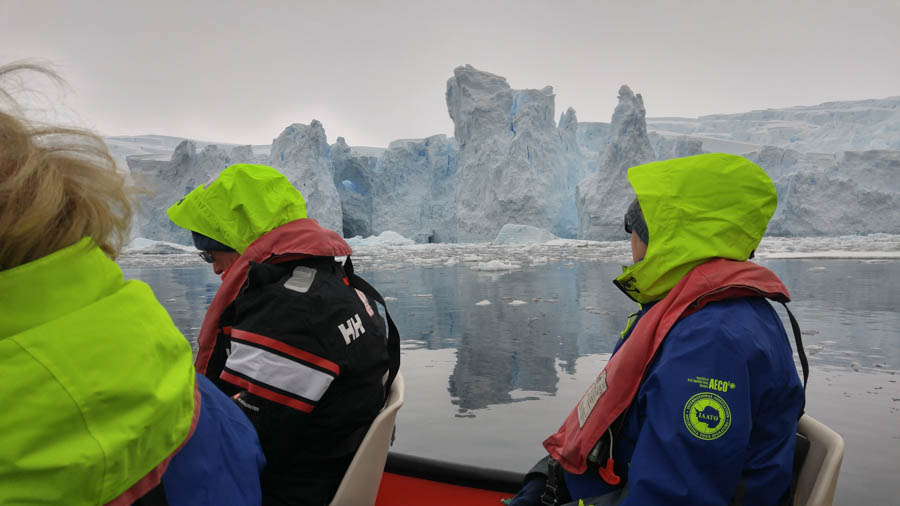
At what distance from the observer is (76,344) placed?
50cm

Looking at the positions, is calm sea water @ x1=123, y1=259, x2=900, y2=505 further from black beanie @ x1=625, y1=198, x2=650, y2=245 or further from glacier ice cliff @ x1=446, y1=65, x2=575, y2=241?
glacier ice cliff @ x1=446, y1=65, x2=575, y2=241

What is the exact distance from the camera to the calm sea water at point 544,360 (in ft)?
8.83

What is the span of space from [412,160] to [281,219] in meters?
24.8

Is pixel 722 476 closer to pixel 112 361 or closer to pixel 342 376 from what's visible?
pixel 342 376

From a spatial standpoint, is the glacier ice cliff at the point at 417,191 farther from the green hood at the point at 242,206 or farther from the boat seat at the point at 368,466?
the boat seat at the point at 368,466

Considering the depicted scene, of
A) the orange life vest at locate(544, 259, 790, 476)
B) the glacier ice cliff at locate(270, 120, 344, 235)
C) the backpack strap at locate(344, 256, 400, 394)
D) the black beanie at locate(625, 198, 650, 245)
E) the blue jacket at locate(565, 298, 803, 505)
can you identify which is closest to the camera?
the blue jacket at locate(565, 298, 803, 505)

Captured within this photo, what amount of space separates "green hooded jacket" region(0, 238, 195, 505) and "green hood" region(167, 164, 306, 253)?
2.87ft

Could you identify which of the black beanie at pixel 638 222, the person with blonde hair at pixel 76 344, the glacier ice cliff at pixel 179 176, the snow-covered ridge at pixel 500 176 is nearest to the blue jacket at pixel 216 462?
the person with blonde hair at pixel 76 344

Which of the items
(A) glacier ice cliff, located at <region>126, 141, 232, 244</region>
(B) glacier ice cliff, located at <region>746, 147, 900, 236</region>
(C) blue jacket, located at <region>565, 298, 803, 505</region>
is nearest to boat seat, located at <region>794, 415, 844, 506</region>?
(C) blue jacket, located at <region>565, 298, 803, 505</region>

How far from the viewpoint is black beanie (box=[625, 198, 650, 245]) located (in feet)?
4.28

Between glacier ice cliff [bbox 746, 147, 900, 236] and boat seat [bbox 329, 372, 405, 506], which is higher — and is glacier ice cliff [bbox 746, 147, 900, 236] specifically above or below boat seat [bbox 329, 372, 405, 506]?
below

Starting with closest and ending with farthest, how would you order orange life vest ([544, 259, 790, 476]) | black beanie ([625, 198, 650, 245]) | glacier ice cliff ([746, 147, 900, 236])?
orange life vest ([544, 259, 790, 476]) < black beanie ([625, 198, 650, 245]) < glacier ice cliff ([746, 147, 900, 236])

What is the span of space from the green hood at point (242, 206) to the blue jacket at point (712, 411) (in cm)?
Answer: 100

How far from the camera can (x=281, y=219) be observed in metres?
1.44
